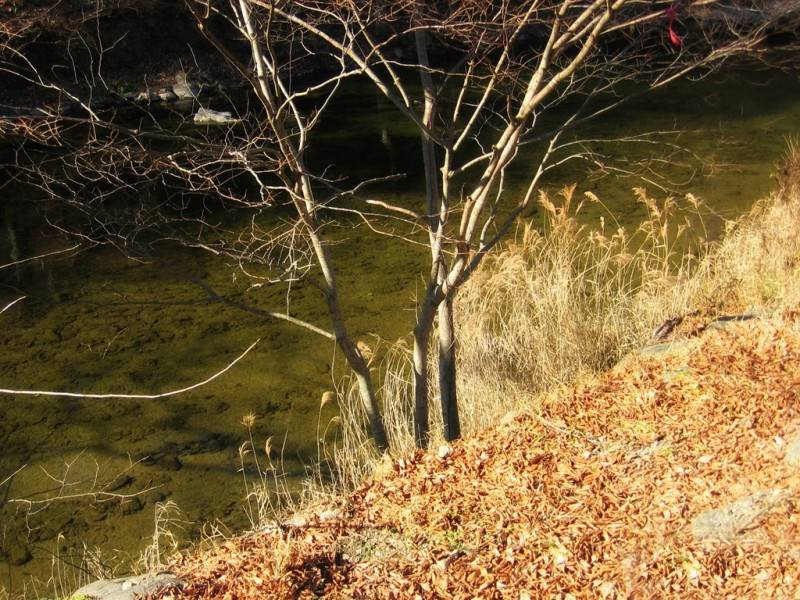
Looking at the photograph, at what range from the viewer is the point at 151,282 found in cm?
799

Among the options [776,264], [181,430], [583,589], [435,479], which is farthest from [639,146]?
[583,589]

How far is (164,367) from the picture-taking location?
651 centimetres

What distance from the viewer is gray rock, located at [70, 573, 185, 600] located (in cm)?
291

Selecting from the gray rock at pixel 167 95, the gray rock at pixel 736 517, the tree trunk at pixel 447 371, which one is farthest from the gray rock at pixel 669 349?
the gray rock at pixel 167 95

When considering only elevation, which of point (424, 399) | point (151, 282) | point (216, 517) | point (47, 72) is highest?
point (47, 72)

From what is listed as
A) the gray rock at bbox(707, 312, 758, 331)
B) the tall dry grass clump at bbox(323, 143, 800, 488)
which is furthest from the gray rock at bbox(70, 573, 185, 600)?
the gray rock at bbox(707, 312, 758, 331)

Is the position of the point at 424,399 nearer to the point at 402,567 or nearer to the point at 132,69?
the point at 402,567

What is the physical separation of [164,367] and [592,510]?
173 inches

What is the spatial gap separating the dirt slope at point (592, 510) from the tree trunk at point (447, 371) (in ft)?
0.87

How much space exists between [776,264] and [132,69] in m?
12.4

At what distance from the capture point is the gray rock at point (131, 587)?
2912mm

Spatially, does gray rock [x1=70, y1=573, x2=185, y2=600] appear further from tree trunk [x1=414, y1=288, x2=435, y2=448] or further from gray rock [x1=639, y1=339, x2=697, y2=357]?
gray rock [x1=639, y1=339, x2=697, y2=357]

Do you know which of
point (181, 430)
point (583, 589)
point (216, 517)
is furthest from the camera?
point (181, 430)

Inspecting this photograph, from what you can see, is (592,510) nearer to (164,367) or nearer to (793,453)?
(793,453)
